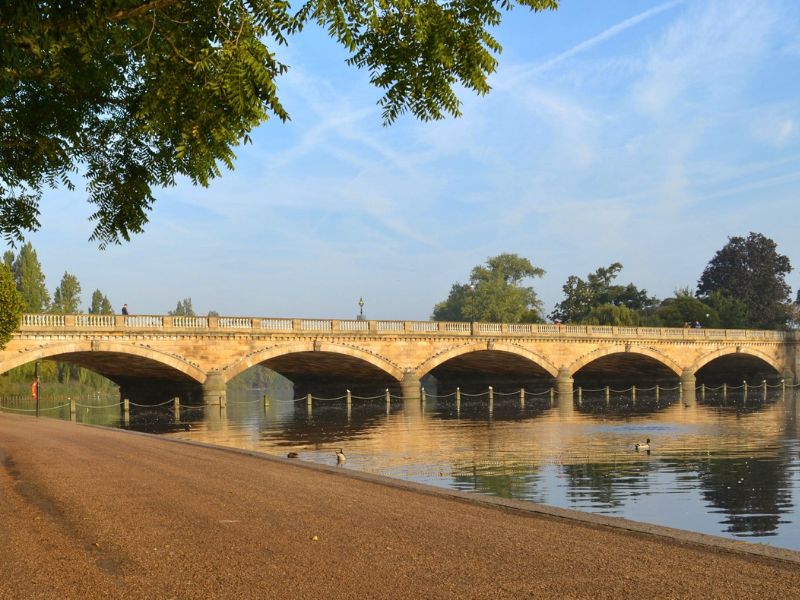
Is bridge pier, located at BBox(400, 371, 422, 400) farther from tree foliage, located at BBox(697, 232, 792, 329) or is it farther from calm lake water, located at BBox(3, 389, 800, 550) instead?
tree foliage, located at BBox(697, 232, 792, 329)

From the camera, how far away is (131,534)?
852 centimetres

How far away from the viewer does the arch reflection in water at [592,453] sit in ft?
43.5

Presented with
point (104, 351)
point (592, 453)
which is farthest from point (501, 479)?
point (104, 351)

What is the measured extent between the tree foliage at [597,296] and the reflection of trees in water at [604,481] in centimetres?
8626

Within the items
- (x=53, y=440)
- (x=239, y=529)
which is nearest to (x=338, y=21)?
(x=239, y=529)

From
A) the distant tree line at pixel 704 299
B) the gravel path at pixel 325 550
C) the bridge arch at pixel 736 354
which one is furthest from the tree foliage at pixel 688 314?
the gravel path at pixel 325 550

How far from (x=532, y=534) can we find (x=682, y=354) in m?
64.7

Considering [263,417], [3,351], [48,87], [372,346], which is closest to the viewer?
[48,87]

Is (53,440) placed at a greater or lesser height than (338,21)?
lesser

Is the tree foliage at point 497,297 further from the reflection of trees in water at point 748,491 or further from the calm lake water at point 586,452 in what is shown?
the reflection of trees in water at point 748,491

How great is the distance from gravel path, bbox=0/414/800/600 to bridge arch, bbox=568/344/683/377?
52.3m

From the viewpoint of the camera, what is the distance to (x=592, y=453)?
22.1 metres

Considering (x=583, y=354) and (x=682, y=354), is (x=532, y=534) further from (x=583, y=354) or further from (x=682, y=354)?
(x=682, y=354)

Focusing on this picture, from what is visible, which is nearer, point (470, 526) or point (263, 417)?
point (470, 526)
